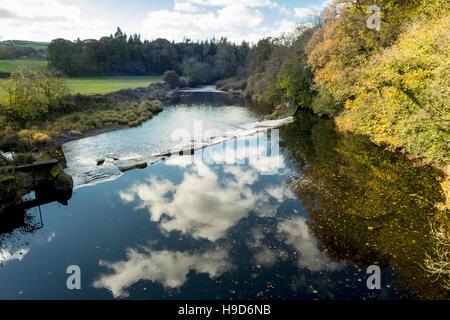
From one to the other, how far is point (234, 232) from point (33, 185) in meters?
14.2

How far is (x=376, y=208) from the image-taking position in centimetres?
1488

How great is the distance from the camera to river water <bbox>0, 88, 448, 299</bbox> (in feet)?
32.8

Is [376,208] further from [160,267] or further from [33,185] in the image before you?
[33,185]

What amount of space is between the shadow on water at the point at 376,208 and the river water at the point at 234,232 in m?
0.07

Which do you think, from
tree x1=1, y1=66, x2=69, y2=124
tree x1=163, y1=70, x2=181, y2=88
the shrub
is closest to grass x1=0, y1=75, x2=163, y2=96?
tree x1=1, y1=66, x2=69, y2=124

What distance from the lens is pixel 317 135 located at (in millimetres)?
32438

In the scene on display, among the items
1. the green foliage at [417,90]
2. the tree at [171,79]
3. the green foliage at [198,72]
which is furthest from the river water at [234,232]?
the green foliage at [198,72]

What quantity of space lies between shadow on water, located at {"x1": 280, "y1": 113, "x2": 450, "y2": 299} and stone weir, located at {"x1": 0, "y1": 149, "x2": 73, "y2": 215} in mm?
16159

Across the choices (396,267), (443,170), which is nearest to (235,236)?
(396,267)

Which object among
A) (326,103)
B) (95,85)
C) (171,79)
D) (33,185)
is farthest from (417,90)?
(171,79)

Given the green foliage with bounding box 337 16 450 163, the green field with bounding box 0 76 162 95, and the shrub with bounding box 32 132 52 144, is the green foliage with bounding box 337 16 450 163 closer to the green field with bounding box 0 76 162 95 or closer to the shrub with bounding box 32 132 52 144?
the shrub with bounding box 32 132 52 144

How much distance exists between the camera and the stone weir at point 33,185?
15.5 metres

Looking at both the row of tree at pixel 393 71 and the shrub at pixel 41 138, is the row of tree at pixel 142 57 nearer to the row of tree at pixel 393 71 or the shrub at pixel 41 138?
the shrub at pixel 41 138
